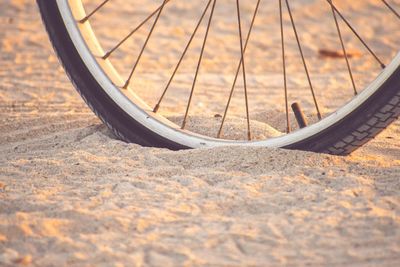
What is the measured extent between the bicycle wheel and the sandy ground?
0.14 m

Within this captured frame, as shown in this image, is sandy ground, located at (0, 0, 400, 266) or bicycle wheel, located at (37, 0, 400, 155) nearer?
sandy ground, located at (0, 0, 400, 266)

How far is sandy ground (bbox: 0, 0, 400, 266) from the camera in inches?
90.1

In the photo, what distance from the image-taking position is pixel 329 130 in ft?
9.59

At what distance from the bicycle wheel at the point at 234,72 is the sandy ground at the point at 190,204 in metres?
0.14

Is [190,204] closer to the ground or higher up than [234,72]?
higher up

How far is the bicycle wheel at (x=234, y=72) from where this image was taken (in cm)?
299

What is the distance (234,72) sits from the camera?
553cm

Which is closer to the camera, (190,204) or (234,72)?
(190,204)

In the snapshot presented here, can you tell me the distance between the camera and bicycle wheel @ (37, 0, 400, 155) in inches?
118

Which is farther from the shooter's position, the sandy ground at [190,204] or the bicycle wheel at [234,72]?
the bicycle wheel at [234,72]

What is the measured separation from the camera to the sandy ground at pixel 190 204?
2289 mm

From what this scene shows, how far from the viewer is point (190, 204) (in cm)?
263

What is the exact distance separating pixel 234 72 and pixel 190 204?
2977 mm

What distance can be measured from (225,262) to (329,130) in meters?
0.87
